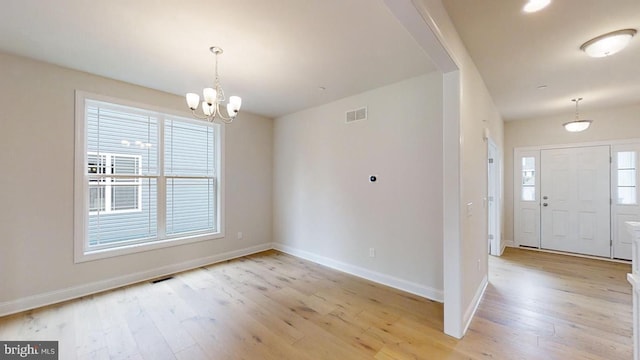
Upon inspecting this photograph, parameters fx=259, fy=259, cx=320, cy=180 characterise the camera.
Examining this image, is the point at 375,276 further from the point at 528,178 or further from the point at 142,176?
the point at 528,178

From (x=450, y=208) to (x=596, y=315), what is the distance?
204cm

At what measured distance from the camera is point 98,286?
126 inches

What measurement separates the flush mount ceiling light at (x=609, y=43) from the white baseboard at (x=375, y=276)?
9.15ft

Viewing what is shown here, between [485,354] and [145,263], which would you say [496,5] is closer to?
[485,354]

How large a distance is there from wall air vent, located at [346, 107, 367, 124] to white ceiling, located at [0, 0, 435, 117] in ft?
1.15

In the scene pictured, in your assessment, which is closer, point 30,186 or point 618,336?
point 618,336

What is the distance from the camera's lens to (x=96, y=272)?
3.21m

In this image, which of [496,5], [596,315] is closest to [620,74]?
[496,5]

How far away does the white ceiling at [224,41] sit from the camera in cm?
198

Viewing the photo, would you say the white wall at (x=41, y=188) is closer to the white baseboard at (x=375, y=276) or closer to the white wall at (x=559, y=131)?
the white baseboard at (x=375, y=276)

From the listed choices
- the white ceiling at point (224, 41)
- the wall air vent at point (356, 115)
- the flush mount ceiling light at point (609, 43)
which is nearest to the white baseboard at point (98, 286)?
the white ceiling at point (224, 41)

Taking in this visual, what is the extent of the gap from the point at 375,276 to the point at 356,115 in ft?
7.61

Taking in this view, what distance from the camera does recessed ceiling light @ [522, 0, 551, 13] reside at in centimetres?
186

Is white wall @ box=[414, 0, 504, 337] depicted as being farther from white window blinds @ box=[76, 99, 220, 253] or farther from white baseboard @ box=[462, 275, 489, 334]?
white window blinds @ box=[76, 99, 220, 253]
